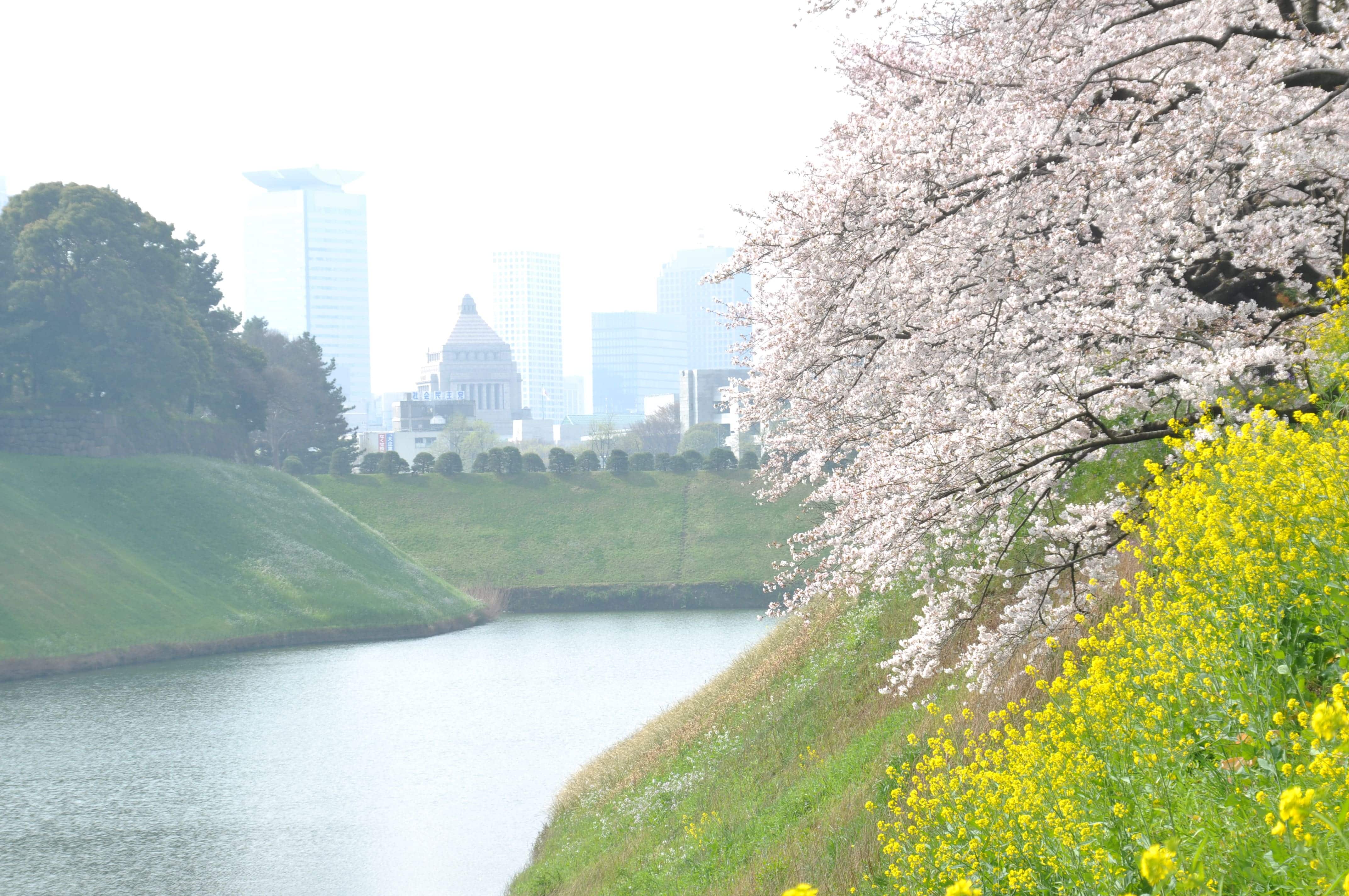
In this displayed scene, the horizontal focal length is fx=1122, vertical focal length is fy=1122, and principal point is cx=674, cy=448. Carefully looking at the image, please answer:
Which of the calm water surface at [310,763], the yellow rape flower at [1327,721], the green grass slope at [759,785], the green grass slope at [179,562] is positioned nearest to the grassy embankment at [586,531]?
the green grass slope at [179,562]

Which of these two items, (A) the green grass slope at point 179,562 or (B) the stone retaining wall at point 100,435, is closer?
(A) the green grass slope at point 179,562

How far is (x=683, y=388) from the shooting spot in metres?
151

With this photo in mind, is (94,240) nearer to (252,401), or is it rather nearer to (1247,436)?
(252,401)

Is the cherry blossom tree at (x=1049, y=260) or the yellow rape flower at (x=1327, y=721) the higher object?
the cherry blossom tree at (x=1049, y=260)

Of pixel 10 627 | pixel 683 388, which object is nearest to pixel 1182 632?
pixel 10 627

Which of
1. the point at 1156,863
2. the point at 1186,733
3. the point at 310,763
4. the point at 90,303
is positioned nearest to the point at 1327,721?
the point at 1156,863

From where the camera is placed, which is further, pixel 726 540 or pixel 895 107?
pixel 726 540

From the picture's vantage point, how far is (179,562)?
172 feet

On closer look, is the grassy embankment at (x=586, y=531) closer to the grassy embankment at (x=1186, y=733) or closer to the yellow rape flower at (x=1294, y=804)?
the grassy embankment at (x=1186, y=733)

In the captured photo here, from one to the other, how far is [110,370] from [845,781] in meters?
58.2

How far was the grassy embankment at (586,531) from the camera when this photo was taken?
6400 centimetres

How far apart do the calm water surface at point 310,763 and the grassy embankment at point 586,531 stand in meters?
18.0

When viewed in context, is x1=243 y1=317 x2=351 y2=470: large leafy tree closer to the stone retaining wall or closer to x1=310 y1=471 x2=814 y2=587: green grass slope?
x1=310 y1=471 x2=814 y2=587: green grass slope

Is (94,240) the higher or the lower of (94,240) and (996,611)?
the higher
